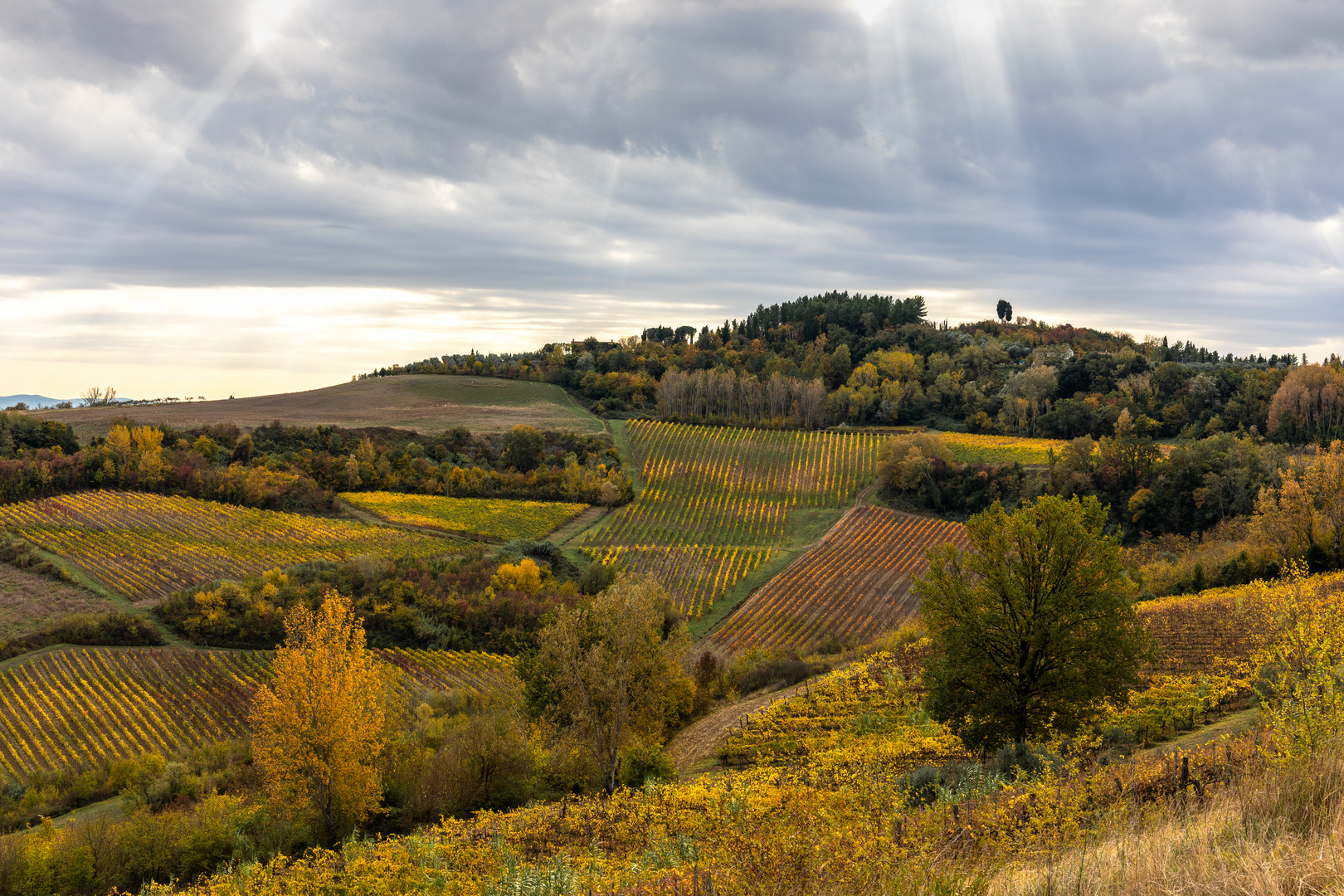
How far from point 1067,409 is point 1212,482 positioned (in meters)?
42.4

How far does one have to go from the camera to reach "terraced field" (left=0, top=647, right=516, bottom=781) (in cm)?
3688

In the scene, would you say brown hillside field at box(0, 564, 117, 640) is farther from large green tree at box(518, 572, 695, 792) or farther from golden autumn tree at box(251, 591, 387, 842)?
large green tree at box(518, 572, 695, 792)

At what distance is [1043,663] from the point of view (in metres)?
20.4

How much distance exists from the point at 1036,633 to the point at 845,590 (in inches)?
1708

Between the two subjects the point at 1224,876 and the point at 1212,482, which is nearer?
the point at 1224,876

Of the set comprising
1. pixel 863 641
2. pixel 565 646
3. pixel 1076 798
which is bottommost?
pixel 863 641

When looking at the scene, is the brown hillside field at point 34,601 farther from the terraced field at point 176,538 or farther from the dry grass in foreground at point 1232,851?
the dry grass in foreground at point 1232,851

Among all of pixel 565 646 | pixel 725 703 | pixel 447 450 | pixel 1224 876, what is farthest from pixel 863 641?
pixel 447 450

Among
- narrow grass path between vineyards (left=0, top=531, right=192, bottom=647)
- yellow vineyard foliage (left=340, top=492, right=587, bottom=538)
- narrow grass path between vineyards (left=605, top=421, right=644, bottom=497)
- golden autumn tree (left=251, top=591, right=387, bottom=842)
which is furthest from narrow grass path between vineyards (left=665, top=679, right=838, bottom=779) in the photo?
narrow grass path between vineyards (left=605, top=421, right=644, bottom=497)

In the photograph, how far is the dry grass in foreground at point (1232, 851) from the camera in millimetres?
5133

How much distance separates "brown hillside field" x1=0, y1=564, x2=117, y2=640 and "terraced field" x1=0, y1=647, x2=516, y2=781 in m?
4.81

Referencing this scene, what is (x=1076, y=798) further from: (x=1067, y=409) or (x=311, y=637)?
(x=1067, y=409)

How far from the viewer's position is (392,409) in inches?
4867

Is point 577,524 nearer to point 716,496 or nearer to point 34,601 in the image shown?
point 716,496
